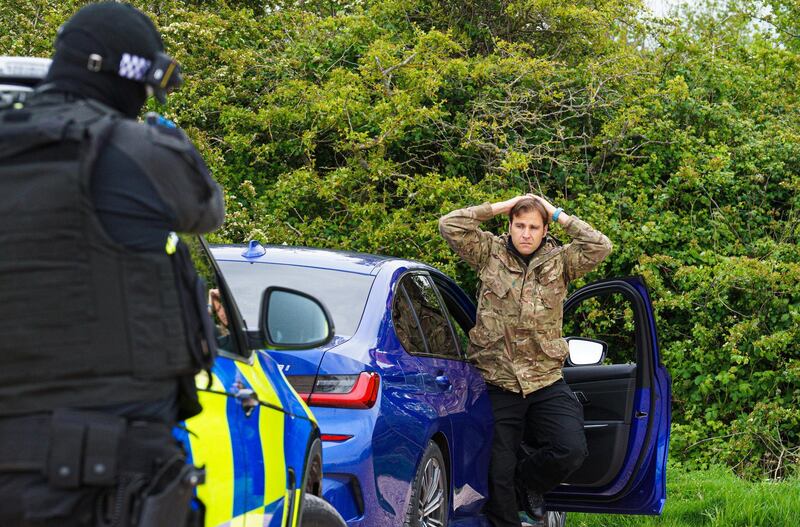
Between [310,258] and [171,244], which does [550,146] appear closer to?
[310,258]

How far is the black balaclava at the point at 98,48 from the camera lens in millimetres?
2502

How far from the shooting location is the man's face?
6570 millimetres

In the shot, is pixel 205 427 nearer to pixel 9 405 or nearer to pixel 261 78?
pixel 9 405

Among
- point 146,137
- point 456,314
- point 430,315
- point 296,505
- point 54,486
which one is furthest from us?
point 456,314

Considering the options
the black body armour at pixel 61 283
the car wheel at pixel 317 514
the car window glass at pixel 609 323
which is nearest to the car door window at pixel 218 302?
the car wheel at pixel 317 514

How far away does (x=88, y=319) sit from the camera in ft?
7.64

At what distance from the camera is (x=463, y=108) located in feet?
43.1

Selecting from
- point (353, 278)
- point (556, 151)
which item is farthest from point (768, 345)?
point (353, 278)

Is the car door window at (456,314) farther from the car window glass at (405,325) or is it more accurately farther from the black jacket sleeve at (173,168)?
the black jacket sleeve at (173,168)

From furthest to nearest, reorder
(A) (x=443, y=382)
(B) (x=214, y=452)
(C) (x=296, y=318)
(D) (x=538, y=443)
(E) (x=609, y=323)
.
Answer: (E) (x=609, y=323)
(D) (x=538, y=443)
(A) (x=443, y=382)
(C) (x=296, y=318)
(B) (x=214, y=452)

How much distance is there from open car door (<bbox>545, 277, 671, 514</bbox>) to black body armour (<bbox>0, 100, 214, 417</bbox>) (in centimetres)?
457

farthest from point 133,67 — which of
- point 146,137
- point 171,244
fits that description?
point 171,244

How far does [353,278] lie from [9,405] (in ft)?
10.5

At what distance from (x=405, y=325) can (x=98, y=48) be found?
10.7 feet
